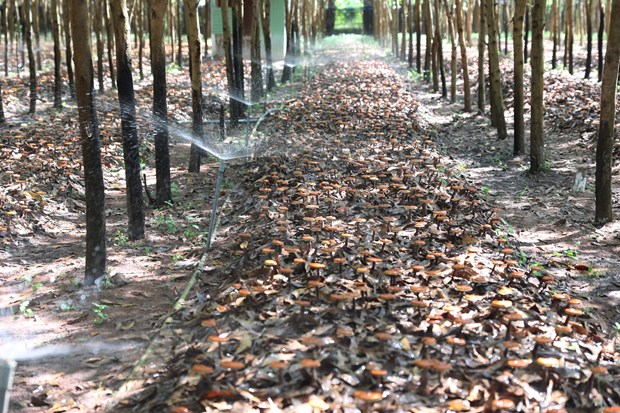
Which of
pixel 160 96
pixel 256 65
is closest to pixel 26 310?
pixel 160 96

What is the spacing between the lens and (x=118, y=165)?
365 inches

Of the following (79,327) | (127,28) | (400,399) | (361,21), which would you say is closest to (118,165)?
(127,28)

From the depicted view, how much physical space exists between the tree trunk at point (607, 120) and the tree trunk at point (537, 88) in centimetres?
189

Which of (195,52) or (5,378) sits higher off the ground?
(195,52)

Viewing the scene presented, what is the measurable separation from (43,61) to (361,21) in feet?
126

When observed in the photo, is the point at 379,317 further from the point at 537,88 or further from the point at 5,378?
the point at 537,88

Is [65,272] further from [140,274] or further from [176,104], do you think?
[176,104]

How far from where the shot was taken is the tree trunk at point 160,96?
Result: 23.7 feet

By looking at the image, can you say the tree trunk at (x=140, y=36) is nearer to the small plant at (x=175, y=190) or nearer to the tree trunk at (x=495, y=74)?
the tree trunk at (x=495, y=74)

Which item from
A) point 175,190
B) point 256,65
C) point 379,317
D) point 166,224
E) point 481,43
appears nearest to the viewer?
point 379,317

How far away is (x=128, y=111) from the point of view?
6469 mm

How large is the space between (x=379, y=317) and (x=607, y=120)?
4003 mm

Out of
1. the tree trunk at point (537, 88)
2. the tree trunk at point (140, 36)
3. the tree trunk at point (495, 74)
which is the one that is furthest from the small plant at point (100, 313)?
the tree trunk at point (140, 36)

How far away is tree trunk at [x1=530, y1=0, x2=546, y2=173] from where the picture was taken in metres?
8.42
